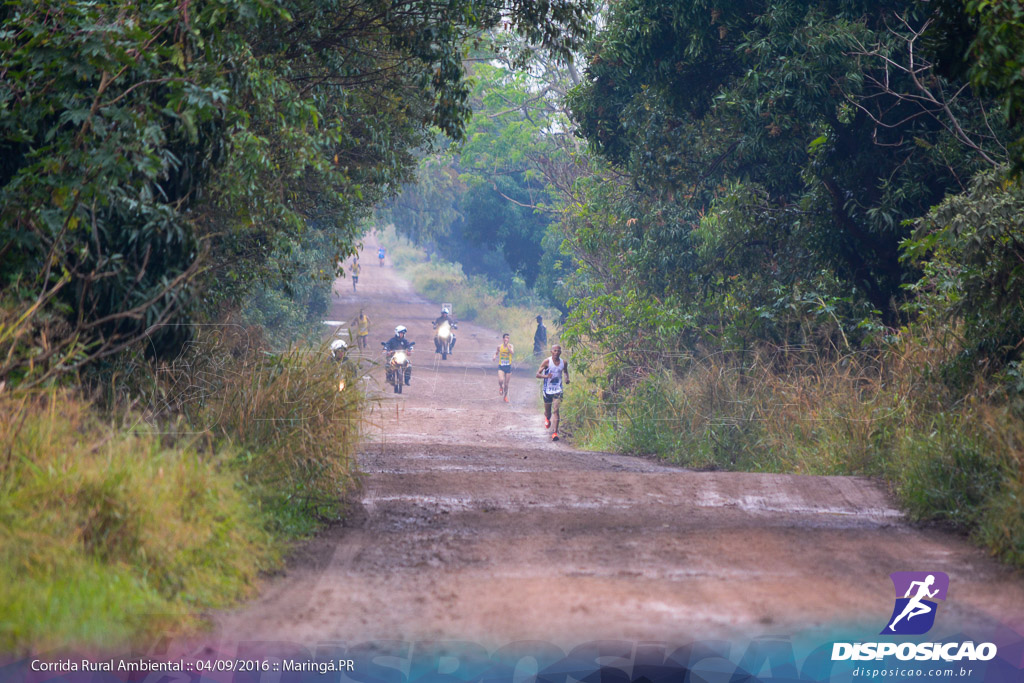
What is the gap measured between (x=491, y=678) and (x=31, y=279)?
14.8 feet

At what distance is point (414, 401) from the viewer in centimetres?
2405

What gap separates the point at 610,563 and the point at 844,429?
4667mm

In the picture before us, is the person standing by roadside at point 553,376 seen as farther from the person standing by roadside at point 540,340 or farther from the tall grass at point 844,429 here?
the person standing by roadside at point 540,340

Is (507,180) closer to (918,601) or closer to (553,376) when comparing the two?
(553,376)

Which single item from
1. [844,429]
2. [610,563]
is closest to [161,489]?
[610,563]

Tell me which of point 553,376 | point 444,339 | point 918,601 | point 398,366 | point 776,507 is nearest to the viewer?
→ point 918,601

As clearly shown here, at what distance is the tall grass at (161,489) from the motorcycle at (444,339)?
2439 cm

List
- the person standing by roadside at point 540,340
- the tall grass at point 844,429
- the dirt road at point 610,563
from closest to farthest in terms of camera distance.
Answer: the dirt road at point 610,563
the tall grass at point 844,429
the person standing by roadside at point 540,340

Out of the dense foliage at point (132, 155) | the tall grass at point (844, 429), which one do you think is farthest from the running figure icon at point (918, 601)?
the dense foliage at point (132, 155)

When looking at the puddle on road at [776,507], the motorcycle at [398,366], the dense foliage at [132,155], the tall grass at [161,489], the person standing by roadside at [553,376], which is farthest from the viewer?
the motorcycle at [398,366]

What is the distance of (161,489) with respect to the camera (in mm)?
5262

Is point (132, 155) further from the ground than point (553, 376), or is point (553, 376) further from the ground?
point (132, 155)

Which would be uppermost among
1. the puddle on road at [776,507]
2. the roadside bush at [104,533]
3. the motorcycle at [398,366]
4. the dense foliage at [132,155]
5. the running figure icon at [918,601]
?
the dense foliage at [132,155]

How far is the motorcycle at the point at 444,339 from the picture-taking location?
1287 inches
